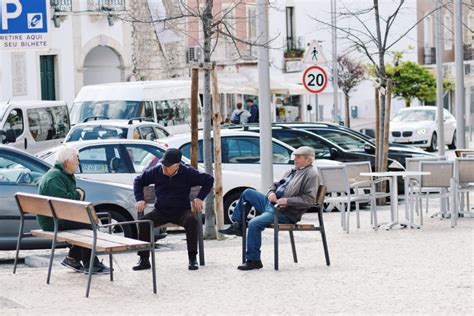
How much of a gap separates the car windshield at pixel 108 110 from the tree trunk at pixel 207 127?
1691cm

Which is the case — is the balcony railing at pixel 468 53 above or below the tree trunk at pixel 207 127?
above

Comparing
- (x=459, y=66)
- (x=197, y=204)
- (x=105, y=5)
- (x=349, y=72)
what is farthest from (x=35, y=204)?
(x=349, y=72)

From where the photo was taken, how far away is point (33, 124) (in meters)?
30.2

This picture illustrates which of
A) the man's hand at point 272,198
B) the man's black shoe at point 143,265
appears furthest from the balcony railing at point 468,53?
the man's black shoe at point 143,265

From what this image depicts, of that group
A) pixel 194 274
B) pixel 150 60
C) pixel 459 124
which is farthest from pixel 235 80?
pixel 194 274

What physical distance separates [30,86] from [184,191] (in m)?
31.7

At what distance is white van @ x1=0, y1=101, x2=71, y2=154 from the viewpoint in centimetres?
2956

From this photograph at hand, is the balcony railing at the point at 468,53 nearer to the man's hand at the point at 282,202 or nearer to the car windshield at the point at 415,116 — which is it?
the car windshield at the point at 415,116

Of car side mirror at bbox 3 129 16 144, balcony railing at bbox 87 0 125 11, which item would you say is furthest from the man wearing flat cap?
balcony railing at bbox 87 0 125 11

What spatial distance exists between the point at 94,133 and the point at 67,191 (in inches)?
542

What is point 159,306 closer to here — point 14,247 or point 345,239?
point 14,247

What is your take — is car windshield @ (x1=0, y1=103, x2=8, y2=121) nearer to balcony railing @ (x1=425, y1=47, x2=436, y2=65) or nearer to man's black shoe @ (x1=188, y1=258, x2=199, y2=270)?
man's black shoe @ (x1=188, y1=258, x2=199, y2=270)

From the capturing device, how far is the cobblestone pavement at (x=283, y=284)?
11.7 metres

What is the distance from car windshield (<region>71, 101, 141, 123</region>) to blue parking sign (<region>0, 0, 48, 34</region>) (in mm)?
18306
